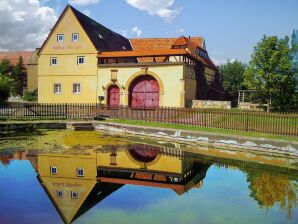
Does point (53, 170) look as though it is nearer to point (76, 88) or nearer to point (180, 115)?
point (180, 115)

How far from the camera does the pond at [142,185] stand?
7098 millimetres

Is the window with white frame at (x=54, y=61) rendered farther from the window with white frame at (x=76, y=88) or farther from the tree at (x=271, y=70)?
the tree at (x=271, y=70)

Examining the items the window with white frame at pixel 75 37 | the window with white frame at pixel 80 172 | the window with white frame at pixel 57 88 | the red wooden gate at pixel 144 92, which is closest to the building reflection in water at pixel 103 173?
the window with white frame at pixel 80 172

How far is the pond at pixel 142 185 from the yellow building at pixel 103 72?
48.2 feet

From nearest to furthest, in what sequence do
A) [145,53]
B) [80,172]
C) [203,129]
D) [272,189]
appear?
[272,189] < [80,172] < [203,129] < [145,53]

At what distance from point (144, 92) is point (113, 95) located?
132 inches

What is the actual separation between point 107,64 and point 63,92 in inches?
231

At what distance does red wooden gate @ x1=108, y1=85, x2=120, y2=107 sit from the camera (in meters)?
31.9

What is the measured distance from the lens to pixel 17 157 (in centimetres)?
1281

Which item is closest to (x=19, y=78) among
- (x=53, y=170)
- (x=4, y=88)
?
(x=4, y=88)

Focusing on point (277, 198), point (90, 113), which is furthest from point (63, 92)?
point (277, 198)

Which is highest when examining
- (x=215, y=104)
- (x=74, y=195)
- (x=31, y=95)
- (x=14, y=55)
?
(x=14, y=55)

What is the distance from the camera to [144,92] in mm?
30969

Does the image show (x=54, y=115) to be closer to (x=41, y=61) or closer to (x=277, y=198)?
(x=41, y=61)
